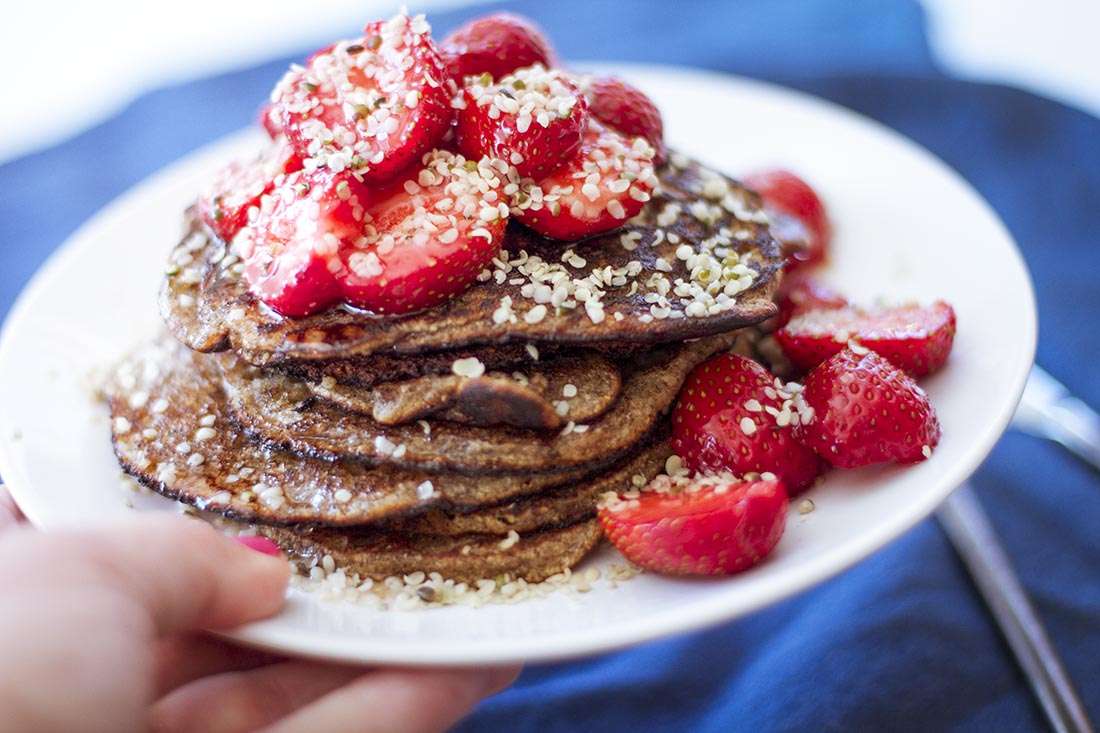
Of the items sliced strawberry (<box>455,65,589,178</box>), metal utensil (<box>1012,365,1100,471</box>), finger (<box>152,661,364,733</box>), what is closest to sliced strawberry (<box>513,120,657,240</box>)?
sliced strawberry (<box>455,65,589,178</box>)

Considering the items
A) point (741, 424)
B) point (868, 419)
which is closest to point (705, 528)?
point (741, 424)

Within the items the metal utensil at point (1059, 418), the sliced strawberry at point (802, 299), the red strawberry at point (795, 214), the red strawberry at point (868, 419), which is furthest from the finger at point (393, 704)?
the metal utensil at point (1059, 418)

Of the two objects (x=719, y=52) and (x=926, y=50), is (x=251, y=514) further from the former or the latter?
(x=926, y=50)

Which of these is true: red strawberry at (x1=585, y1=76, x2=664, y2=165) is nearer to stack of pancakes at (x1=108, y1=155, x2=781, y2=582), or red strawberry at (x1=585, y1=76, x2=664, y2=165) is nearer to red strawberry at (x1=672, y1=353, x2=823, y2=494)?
stack of pancakes at (x1=108, y1=155, x2=781, y2=582)

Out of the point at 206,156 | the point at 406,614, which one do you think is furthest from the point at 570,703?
the point at 206,156

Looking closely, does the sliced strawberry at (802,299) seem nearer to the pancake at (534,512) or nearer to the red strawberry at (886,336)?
the red strawberry at (886,336)

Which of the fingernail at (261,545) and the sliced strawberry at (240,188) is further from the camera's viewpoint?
the sliced strawberry at (240,188)
